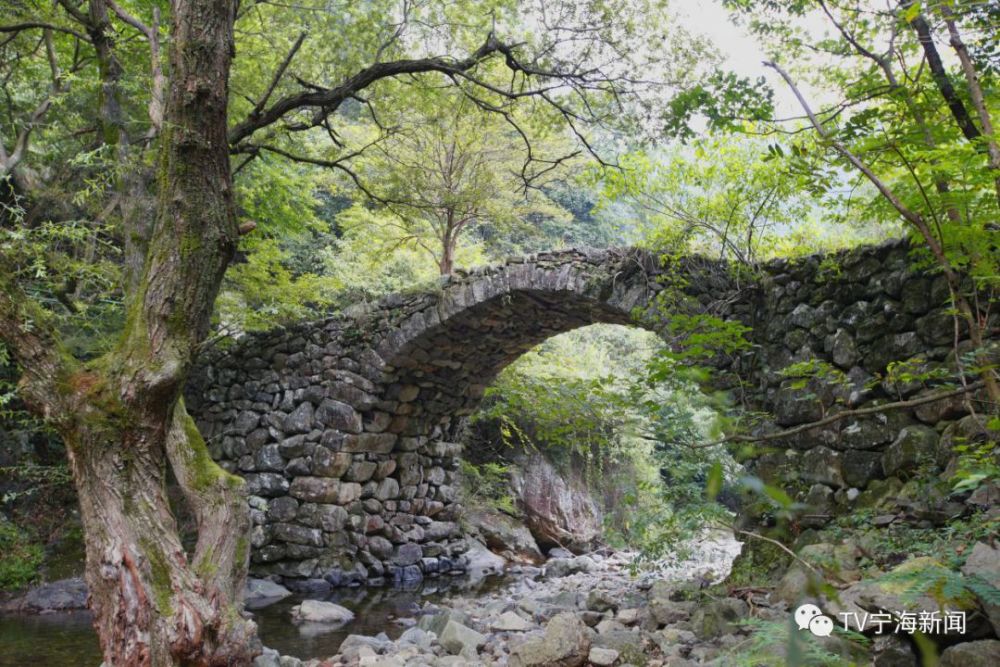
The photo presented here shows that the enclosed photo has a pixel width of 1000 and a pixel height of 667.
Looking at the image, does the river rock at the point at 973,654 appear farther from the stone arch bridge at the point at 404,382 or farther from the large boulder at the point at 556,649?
the stone arch bridge at the point at 404,382

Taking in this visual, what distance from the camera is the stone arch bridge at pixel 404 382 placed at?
491 centimetres

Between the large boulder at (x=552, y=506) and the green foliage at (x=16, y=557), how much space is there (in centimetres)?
568

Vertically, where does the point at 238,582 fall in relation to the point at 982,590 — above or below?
below

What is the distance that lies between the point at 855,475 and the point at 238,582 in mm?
3326

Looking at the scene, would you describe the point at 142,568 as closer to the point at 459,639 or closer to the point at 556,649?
the point at 556,649

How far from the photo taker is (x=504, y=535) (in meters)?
9.15

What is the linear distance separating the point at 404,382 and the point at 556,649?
454cm

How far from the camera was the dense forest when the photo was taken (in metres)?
2.30

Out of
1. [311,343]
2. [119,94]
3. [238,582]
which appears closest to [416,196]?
[311,343]

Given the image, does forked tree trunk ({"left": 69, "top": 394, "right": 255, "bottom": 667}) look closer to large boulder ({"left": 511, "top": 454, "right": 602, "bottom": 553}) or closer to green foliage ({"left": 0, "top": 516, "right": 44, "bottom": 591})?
green foliage ({"left": 0, "top": 516, "right": 44, "bottom": 591})

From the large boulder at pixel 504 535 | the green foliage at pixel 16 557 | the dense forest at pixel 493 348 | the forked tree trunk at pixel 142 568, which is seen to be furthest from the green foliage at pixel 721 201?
the green foliage at pixel 16 557

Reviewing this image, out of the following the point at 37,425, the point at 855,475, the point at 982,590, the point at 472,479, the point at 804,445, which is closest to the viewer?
the point at 982,590

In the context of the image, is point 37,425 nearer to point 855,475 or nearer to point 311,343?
point 311,343

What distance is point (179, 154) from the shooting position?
2.81 metres
